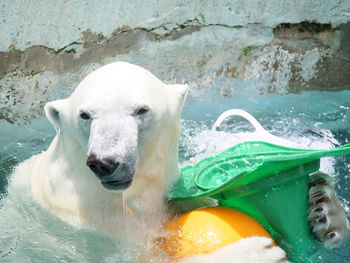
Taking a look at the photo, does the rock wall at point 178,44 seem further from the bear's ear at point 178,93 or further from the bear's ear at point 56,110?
the bear's ear at point 178,93

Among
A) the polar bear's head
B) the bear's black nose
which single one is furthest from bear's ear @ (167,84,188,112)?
the bear's black nose

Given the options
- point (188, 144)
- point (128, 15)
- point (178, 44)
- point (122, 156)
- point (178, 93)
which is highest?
point (128, 15)

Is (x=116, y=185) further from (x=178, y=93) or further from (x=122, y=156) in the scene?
(x=178, y=93)

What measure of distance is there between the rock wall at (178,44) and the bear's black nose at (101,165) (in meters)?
2.80

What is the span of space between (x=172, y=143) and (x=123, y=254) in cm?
55

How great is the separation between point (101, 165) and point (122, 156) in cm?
9

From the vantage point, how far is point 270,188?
2219 millimetres

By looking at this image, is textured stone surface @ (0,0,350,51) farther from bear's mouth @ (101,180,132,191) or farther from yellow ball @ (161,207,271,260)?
bear's mouth @ (101,180,132,191)

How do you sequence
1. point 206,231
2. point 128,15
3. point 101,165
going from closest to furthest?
point 101,165 < point 206,231 < point 128,15

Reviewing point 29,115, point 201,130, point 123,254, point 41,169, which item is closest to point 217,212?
point 123,254

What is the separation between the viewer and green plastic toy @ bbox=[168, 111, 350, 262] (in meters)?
2.12

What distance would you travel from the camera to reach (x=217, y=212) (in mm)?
2287

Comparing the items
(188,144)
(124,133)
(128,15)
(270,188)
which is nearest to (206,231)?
(270,188)

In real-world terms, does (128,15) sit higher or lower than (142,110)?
higher
